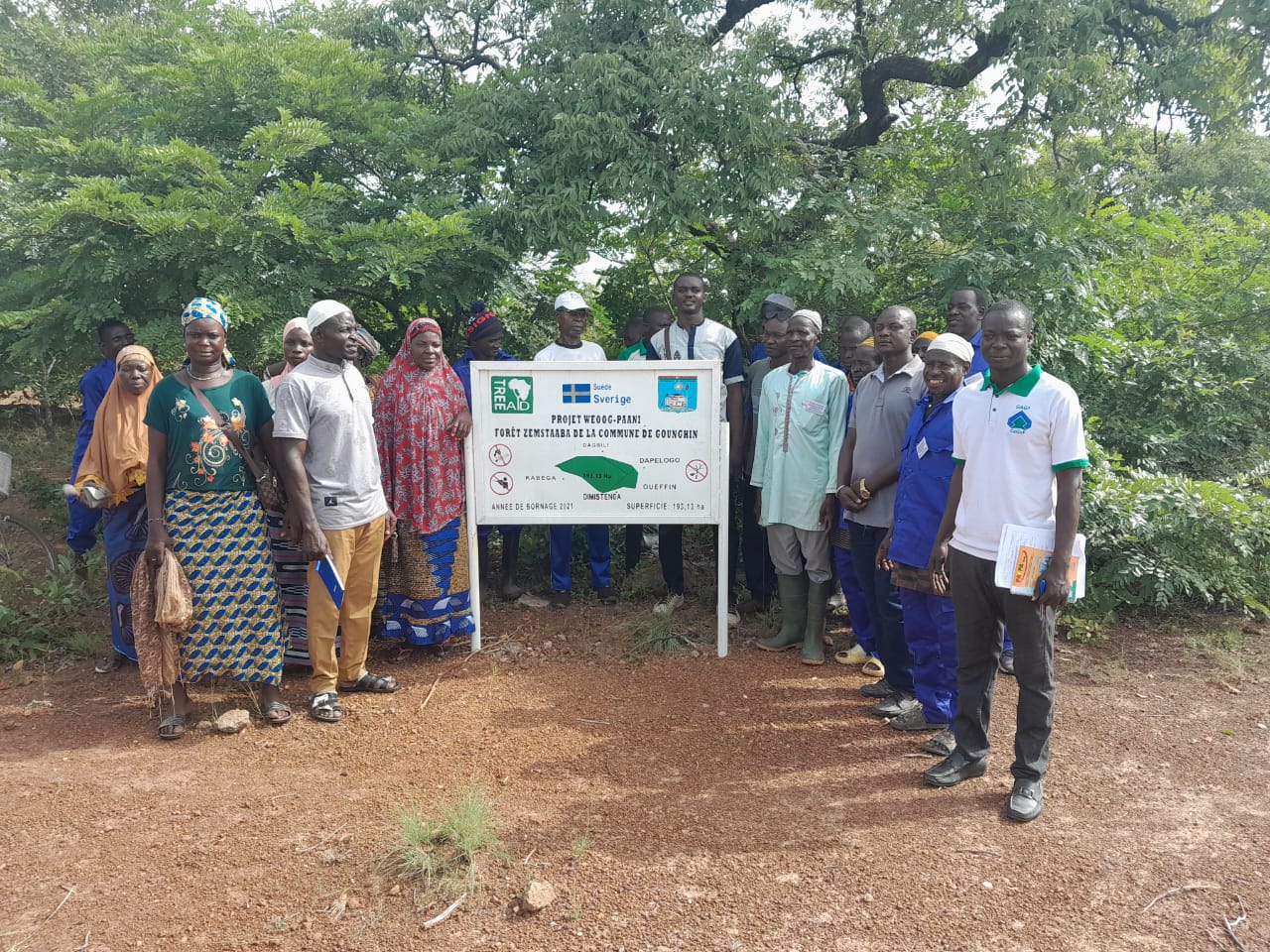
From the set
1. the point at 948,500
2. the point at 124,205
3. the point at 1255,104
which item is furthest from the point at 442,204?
the point at 1255,104

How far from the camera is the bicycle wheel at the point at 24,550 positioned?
6.38m

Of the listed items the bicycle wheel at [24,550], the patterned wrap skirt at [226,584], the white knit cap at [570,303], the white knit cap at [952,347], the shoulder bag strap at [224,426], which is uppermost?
the white knit cap at [570,303]

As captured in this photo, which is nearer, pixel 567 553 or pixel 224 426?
pixel 224 426

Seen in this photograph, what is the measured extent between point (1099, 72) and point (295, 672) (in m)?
6.75

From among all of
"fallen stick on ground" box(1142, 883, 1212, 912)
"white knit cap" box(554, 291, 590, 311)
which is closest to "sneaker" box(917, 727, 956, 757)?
"fallen stick on ground" box(1142, 883, 1212, 912)

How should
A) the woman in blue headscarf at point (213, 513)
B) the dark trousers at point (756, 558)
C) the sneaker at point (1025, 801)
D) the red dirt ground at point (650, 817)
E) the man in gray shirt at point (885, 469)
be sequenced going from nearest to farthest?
the red dirt ground at point (650, 817), the sneaker at point (1025, 801), the woman in blue headscarf at point (213, 513), the man in gray shirt at point (885, 469), the dark trousers at point (756, 558)

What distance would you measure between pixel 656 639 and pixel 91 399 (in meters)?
3.62

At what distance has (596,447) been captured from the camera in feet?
17.1

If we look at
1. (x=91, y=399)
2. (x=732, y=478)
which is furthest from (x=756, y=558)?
(x=91, y=399)

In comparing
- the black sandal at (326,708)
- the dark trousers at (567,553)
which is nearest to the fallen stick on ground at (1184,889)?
the black sandal at (326,708)

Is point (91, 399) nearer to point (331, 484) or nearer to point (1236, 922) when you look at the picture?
point (331, 484)

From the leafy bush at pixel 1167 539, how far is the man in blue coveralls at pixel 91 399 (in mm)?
5990

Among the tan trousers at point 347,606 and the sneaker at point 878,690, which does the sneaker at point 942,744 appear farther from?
the tan trousers at point 347,606

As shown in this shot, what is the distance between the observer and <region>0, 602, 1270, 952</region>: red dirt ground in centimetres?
280
